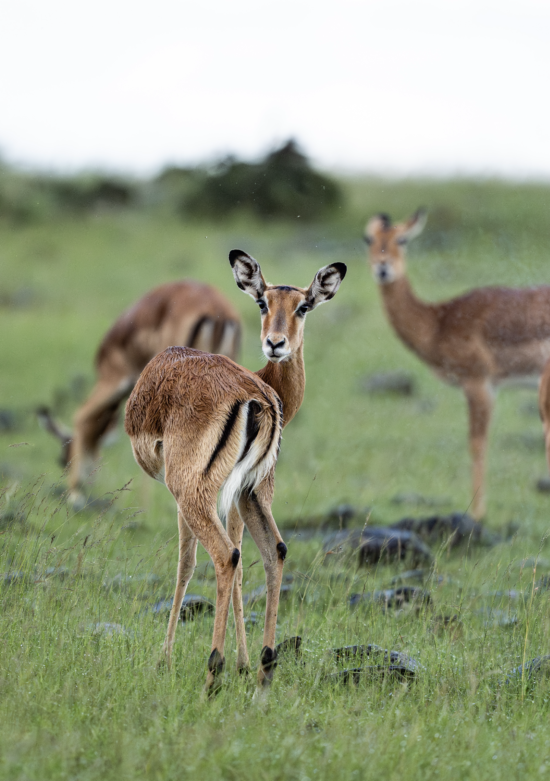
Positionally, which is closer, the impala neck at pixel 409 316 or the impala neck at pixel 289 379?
the impala neck at pixel 289 379

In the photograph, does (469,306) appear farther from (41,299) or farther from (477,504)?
(41,299)

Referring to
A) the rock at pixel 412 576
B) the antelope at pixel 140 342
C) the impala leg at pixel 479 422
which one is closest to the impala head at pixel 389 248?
the impala leg at pixel 479 422

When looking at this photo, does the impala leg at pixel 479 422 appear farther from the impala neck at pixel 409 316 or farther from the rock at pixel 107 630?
the rock at pixel 107 630

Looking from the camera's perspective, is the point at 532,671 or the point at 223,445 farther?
→ the point at 532,671

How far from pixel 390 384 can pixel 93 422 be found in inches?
224

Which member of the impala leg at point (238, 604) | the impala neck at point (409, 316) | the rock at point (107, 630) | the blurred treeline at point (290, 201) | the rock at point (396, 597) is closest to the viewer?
the impala leg at point (238, 604)

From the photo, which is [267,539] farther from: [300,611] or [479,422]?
[479,422]

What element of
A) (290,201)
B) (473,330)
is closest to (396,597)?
(473,330)

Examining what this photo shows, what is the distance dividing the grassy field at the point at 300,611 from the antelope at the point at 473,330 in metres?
0.95

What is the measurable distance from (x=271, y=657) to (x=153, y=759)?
2.59ft

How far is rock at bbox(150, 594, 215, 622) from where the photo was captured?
439 centimetres


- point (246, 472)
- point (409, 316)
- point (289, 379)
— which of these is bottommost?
point (246, 472)

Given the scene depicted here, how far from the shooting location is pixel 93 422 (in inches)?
343

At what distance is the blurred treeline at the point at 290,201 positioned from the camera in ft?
73.7
